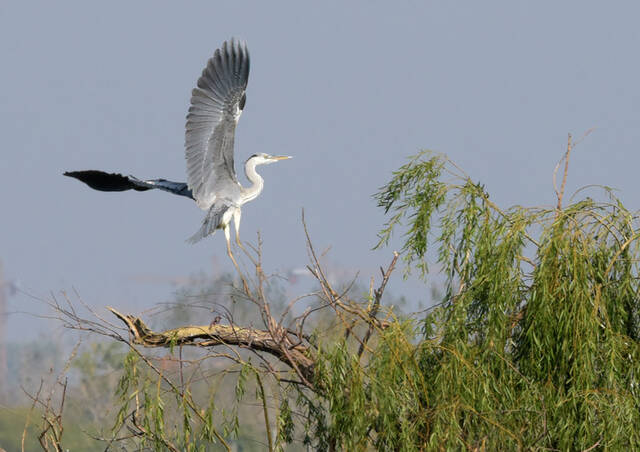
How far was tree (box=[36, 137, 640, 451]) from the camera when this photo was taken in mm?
4133

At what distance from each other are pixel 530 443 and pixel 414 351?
0.62 meters

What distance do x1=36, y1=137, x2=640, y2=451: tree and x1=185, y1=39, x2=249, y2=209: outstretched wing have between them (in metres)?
0.97

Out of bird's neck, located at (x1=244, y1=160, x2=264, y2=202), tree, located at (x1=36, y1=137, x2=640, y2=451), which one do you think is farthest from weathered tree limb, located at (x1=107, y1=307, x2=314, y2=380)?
bird's neck, located at (x1=244, y1=160, x2=264, y2=202)

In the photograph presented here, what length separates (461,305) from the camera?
4.49 meters

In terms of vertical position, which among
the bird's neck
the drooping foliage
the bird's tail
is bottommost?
the drooping foliage

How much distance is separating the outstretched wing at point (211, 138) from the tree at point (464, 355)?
967 mm

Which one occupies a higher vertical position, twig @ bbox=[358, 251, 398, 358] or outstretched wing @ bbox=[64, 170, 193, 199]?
outstretched wing @ bbox=[64, 170, 193, 199]

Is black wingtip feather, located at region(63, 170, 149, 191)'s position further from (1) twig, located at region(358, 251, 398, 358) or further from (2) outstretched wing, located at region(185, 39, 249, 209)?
(1) twig, located at region(358, 251, 398, 358)

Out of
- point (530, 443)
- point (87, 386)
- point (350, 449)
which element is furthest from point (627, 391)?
point (87, 386)

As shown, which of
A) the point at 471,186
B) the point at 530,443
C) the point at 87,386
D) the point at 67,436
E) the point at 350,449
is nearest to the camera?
the point at 530,443

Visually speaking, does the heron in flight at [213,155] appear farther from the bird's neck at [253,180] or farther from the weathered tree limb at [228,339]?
the weathered tree limb at [228,339]

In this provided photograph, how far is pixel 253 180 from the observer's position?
5.72 m

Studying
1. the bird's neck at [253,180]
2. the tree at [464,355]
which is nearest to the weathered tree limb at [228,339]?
the tree at [464,355]

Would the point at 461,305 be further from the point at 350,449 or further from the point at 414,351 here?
the point at 350,449
